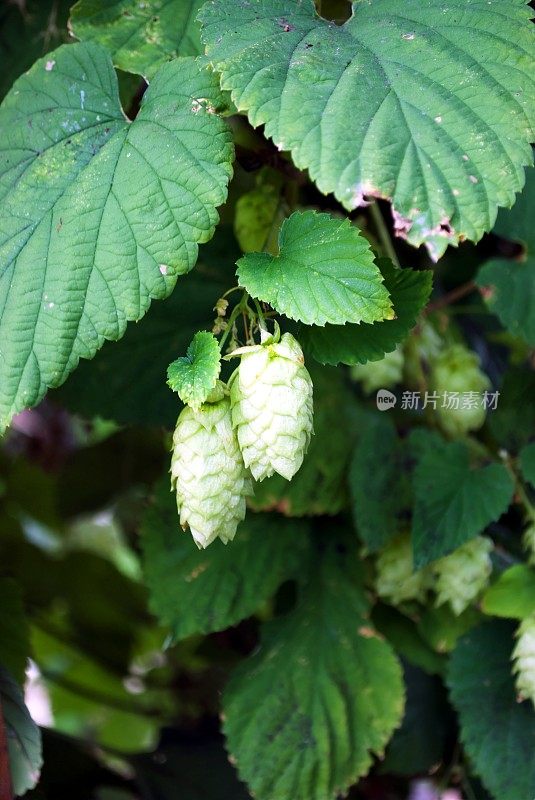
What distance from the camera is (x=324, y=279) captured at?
703mm

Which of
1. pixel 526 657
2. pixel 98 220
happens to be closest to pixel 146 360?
pixel 98 220

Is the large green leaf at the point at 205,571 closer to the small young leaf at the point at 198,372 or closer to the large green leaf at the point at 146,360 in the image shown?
the large green leaf at the point at 146,360

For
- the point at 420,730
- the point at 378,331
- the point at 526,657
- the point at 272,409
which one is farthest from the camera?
the point at 420,730

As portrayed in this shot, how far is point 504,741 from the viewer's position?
1.01 meters

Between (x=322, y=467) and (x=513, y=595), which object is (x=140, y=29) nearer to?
(x=322, y=467)

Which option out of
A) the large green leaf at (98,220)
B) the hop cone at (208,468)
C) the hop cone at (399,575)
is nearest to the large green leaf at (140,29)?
the large green leaf at (98,220)

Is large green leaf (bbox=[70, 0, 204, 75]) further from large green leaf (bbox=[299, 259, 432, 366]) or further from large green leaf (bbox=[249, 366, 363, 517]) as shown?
large green leaf (bbox=[249, 366, 363, 517])

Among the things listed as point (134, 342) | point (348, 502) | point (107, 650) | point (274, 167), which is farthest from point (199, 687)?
point (274, 167)

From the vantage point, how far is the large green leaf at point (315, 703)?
1.01 meters

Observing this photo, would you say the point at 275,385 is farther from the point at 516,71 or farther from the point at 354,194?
the point at 516,71

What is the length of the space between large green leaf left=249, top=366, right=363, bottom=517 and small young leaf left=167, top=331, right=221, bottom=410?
398mm

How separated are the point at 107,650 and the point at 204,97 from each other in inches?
55.0

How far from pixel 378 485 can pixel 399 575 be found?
12cm

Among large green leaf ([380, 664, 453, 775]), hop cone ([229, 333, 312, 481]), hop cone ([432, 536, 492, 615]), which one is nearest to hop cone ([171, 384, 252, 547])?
hop cone ([229, 333, 312, 481])
